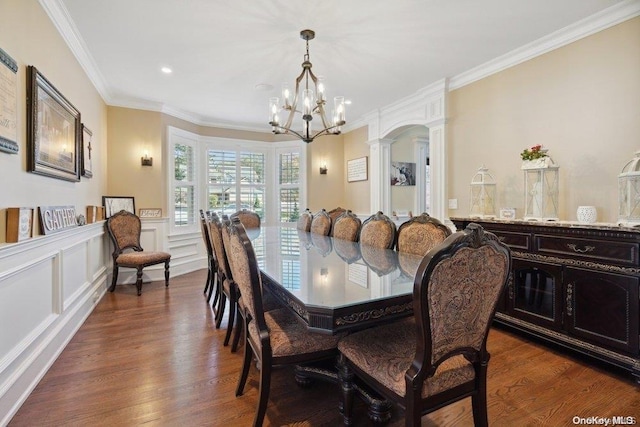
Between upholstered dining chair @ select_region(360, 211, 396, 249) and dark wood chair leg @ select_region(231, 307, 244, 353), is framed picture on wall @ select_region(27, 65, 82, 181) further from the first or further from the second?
upholstered dining chair @ select_region(360, 211, 396, 249)

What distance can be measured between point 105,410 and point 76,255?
1.73 m

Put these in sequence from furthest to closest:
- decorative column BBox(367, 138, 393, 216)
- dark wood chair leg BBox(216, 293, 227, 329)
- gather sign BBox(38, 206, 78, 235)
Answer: decorative column BBox(367, 138, 393, 216) → dark wood chair leg BBox(216, 293, 227, 329) → gather sign BBox(38, 206, 78, 235)

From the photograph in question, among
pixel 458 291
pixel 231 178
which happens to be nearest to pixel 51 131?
pixel 458 291

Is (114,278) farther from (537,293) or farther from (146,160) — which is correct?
(537,293)

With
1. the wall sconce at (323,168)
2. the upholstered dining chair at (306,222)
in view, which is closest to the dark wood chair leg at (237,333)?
the upholstered dining chair at (306,222)

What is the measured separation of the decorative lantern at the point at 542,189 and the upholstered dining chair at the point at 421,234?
112 centimetres

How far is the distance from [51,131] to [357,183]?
438 cm

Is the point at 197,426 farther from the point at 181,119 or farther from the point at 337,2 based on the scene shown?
the point at 181,119

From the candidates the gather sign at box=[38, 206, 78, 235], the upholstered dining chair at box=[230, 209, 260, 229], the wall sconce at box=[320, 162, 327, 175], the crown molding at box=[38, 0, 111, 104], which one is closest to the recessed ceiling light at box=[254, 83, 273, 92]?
the crown molding at box=[38, 0, 111, 104]

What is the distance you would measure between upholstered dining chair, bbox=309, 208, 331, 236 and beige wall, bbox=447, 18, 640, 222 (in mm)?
1650

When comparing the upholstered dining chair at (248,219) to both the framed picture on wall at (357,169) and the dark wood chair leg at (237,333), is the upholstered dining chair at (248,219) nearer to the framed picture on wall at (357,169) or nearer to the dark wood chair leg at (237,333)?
the framed picture on wall at (357,169)

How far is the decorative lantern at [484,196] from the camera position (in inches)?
125

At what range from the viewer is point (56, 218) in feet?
7.64

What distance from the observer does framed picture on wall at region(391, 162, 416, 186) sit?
536 cm
